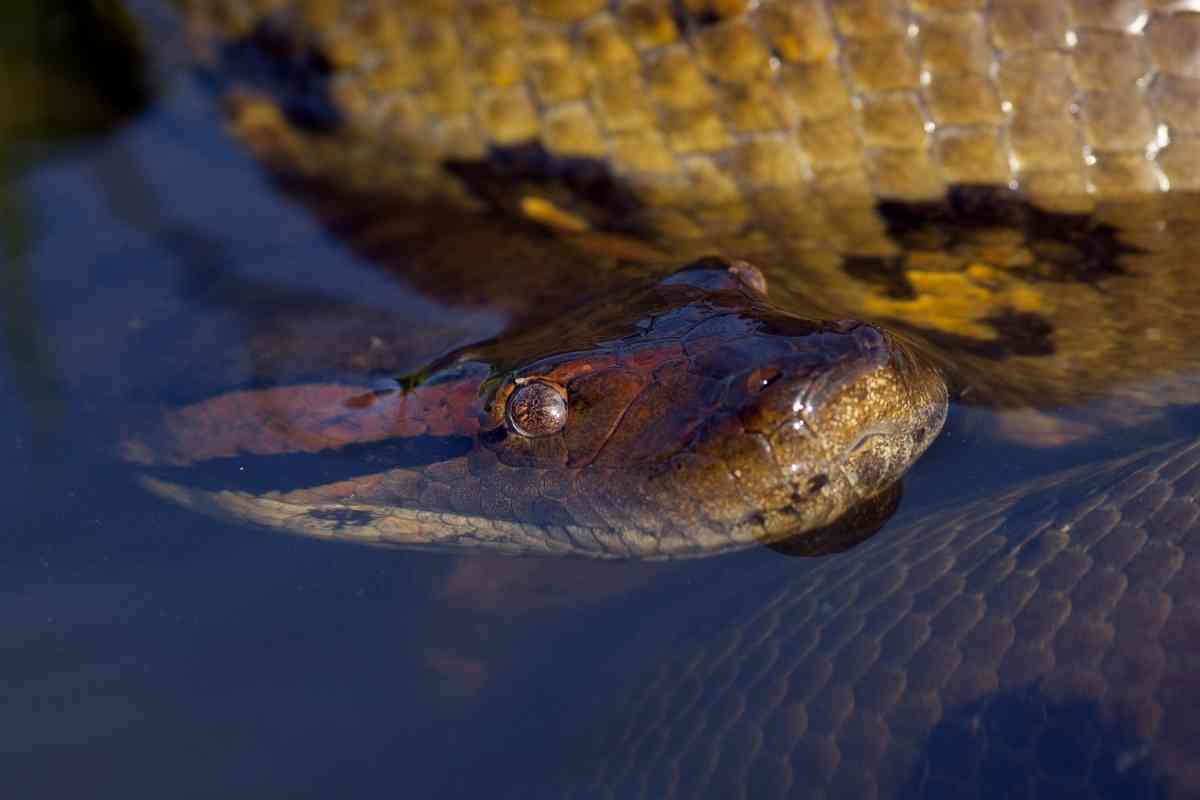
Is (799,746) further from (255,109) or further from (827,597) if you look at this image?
(255,109)

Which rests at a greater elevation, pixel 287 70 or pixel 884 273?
pixel 287 70

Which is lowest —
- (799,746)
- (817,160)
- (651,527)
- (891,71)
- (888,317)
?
(799,746)

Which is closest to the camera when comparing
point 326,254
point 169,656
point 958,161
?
point 169,656

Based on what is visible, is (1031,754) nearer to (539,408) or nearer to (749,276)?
(539,408)

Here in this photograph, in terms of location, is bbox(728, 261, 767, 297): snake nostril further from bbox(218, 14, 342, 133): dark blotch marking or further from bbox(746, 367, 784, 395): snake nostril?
bbox(218, 14, 342, 133): dark blotch marking

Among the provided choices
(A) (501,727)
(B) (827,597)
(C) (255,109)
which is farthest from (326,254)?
(B) (827,597)

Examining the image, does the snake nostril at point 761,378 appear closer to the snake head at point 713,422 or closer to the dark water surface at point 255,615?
the snake head at point 713,422

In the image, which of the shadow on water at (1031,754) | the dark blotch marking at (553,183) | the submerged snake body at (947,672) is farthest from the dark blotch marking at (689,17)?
the shadow on water at (1031,754)

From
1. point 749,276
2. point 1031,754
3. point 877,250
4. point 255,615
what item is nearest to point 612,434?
point 749,276
